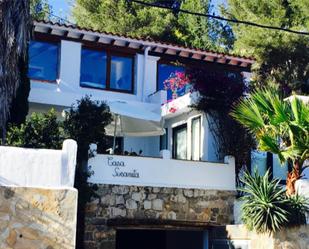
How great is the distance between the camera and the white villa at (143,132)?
17.8m

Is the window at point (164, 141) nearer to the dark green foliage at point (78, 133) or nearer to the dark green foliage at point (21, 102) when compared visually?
the dark green foliage at point (78, 133)

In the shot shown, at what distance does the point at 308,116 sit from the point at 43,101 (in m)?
9.68

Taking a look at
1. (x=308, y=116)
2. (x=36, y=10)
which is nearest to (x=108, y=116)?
(x=308, y=116)

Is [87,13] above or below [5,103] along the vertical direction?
above

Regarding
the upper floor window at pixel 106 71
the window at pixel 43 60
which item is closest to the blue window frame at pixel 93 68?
the upper floor window at pixel 106 71

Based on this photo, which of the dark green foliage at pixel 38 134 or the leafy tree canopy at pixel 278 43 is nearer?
the dark green foliage at pixel 38 134

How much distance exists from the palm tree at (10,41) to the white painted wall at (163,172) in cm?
299

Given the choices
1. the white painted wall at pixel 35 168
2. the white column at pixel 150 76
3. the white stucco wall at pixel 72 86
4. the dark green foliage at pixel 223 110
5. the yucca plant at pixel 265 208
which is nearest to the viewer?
the white painted wall at pixel 35 168

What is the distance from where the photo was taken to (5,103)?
1641cm

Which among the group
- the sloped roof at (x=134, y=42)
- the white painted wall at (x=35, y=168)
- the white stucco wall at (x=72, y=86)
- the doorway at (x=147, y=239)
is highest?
the sloped roof at (x=134, y=42)

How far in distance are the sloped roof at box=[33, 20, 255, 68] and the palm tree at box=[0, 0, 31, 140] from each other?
4797mm

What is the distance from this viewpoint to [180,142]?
22266 mm

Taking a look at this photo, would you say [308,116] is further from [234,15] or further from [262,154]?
[234,15]

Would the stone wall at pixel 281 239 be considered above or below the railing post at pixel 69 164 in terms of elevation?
below
